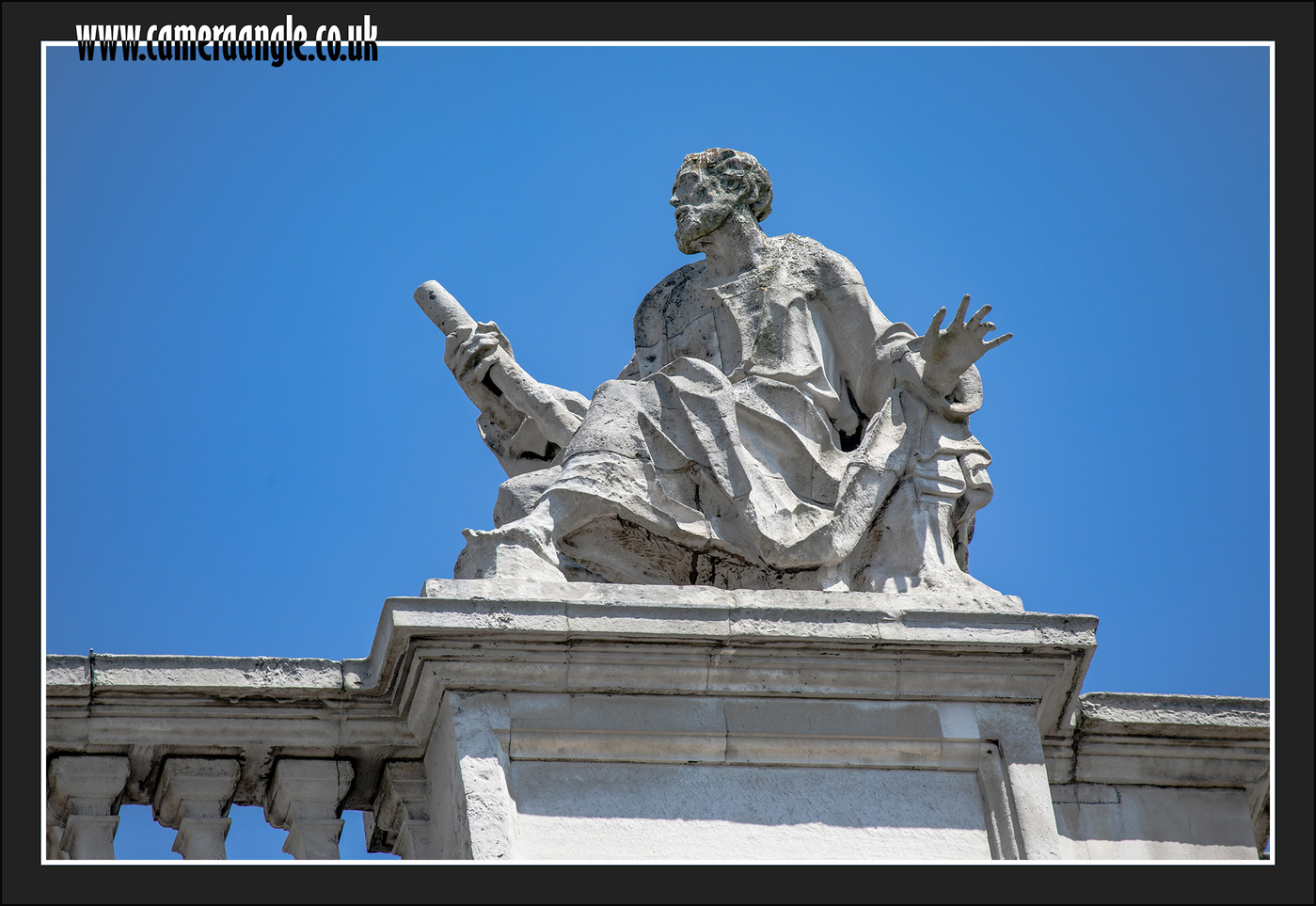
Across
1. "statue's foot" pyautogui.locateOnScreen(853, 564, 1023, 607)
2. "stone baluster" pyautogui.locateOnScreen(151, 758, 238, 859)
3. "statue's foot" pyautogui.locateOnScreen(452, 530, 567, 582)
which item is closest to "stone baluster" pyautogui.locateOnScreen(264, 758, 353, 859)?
"stone baluster" pyautogui.locateOnScreen(151, 758, 238, 859)

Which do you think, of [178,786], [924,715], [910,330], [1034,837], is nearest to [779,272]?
[910,330]

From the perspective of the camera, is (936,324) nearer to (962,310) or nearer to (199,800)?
(962,310)

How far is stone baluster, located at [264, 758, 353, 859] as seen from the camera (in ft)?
24.4

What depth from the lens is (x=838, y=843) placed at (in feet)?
23.6

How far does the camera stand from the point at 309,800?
751cm

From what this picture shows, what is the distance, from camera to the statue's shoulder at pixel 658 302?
9.12m

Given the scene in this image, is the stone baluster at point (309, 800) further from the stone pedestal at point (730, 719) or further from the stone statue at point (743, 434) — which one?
the stone statue at point (743, 434)

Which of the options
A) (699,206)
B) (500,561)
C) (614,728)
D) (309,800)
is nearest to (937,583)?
(614,728)

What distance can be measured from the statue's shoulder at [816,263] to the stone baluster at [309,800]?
117 inches

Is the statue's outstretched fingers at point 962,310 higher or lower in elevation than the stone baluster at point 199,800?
higher

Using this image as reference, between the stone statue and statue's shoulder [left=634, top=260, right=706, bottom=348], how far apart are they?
0.04ft

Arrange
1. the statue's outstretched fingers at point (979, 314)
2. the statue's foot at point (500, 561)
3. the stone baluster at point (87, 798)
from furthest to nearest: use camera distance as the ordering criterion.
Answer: the statue's outstretched fingers at point (979, 314) → the statue's foot at point (500, 561) → the stone baluster at point (87, 798)

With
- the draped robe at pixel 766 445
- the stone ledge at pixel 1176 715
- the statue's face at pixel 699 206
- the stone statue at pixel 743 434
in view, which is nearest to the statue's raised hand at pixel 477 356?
the stone statue at pixel 743 434

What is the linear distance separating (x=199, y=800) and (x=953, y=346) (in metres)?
3.45
